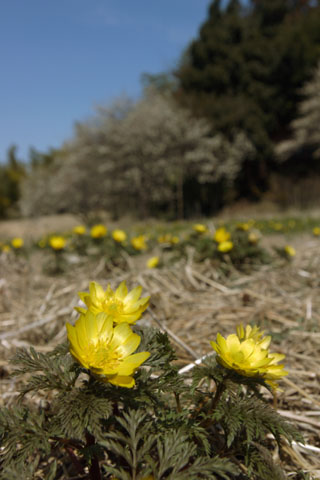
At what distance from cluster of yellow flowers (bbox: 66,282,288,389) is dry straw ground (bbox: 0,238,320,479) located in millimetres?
459

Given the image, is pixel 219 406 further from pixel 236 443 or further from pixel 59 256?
pixel 59 256

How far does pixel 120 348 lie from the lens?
0.82 meters

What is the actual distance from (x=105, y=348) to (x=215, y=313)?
4.31ft

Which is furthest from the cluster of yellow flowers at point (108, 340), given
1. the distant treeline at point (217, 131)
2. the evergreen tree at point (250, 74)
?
the evergreen tree at point (250, 74)

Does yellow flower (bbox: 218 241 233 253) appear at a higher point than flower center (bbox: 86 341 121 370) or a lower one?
lower

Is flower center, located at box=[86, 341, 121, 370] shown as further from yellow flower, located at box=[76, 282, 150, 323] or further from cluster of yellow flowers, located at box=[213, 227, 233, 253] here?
cluster of yellow flowers, located at box=[213, 227, 233, 253]

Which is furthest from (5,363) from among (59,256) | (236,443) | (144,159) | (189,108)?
(189,108)

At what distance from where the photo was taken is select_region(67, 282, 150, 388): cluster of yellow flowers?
2.36ft

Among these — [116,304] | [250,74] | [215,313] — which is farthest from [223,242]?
[250,74]

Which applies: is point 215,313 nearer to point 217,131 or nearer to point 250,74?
point 217,131

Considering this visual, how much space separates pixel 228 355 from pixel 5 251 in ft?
13.0

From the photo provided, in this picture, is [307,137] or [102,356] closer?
[102,356]

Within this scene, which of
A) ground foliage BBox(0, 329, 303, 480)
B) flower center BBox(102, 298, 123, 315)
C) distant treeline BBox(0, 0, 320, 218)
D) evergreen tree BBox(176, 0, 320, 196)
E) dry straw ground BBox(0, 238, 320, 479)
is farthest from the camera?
evergreen tree BBox(176, 0, 320, 196)

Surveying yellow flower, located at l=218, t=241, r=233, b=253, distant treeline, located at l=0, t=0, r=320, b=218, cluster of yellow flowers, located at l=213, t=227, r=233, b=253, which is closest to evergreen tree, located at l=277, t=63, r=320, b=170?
distant treeline, located at l=0, t=0, r=320, b=218
